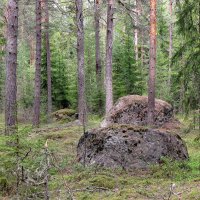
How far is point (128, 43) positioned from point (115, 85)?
2942 millimetres

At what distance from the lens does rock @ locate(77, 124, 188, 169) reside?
9.57 metres

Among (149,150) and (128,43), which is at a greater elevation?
(128,43)

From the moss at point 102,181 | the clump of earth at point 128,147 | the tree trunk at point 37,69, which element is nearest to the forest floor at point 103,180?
the moss at point 102,181

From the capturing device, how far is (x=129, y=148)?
9672 mm

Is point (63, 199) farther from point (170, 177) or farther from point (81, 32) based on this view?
point (81, 32)

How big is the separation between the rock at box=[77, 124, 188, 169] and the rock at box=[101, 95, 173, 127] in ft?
26.0

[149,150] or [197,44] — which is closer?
[149,150]

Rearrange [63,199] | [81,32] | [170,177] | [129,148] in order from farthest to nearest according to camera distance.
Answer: [81,32]
[129,148]
[170,177]
[63,199]

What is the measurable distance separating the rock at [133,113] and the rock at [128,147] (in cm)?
794

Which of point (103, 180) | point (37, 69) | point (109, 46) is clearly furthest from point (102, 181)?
point (37, 69)

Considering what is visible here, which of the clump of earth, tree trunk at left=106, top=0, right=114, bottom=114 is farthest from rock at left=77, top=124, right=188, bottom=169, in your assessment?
tree trunk at left=106, top=0, right=114, bottom=114

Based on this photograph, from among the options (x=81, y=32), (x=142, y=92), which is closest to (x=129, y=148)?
(x=81, y=32)

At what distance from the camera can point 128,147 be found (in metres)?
9.68

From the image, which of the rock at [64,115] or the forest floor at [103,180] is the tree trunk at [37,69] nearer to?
the rock at [64,115]
